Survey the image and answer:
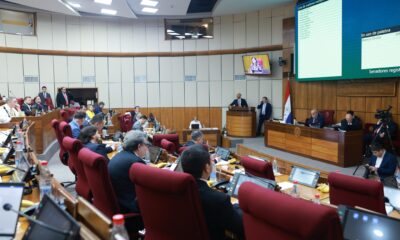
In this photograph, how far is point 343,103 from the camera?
31.2ft

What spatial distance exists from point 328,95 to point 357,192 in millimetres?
7731

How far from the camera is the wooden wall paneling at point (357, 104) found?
8891 mm

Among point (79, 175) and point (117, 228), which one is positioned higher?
point (117, 228)

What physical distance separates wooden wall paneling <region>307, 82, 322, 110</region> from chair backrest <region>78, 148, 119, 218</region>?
332 inches

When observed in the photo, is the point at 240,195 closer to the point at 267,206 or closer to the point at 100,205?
the point at 267,206

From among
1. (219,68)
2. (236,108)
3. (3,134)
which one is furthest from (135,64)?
(3,134)

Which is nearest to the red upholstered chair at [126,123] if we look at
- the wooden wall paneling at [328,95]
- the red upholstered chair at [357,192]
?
the wooden wall paneling at [328,95]

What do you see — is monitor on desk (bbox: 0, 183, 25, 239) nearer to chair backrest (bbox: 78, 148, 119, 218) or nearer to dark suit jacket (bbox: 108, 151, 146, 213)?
chair backrest (bbox: 78, 148, 119, 218)

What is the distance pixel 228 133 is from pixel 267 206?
1104 centimetres

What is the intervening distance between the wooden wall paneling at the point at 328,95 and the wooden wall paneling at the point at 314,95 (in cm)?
12

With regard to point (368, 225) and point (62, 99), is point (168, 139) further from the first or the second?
point (62, 99)

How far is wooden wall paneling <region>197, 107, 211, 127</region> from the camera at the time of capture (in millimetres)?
14148

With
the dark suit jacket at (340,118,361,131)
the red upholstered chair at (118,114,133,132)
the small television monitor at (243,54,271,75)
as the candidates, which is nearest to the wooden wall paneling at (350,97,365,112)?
the dark suit jacket at (340,118,361,131)

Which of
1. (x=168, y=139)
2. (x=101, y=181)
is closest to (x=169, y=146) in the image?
(x=168, y=139)
